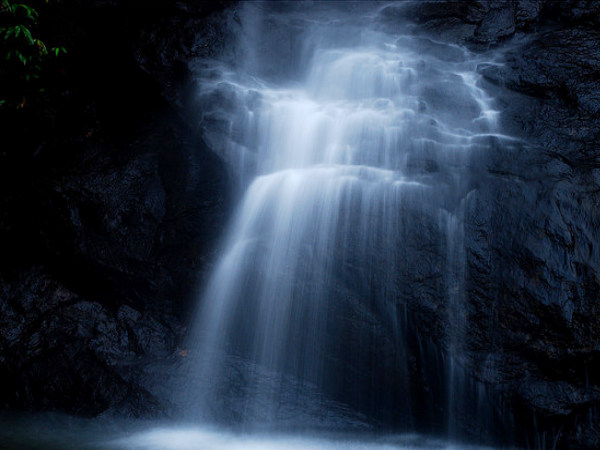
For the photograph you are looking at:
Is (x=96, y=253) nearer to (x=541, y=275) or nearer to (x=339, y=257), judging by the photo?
(x=339, y=257)

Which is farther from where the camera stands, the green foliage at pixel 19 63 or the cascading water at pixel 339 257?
the green foliage at pixel 19 63

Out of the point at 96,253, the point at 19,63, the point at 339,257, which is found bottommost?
the point at 96,253

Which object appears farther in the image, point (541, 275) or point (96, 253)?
point (96, 253)

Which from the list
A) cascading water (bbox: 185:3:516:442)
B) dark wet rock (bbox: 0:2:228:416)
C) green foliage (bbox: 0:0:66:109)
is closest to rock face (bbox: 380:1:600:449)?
cascading water (bbox: 185:3:516:442)

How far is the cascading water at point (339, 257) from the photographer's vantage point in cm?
530

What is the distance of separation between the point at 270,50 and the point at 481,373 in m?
7.55

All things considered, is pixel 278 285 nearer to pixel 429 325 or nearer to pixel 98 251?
pixel 429 325

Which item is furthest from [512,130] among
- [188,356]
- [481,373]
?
[188,356]

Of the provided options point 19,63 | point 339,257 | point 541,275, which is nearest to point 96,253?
point 19,63

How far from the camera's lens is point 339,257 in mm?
5574

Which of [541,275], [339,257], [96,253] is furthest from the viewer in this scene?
[96,253]

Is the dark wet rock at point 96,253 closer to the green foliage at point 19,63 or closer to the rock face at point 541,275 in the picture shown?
the green foliage at point 19,63

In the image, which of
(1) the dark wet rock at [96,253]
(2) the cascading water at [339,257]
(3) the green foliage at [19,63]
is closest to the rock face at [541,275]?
(2) the cascading water at [339,257]

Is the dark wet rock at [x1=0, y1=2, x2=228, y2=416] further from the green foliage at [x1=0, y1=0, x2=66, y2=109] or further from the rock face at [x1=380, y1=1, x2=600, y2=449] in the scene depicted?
the rock face at [x1=380, y1=1, x2=600, y2=449]
